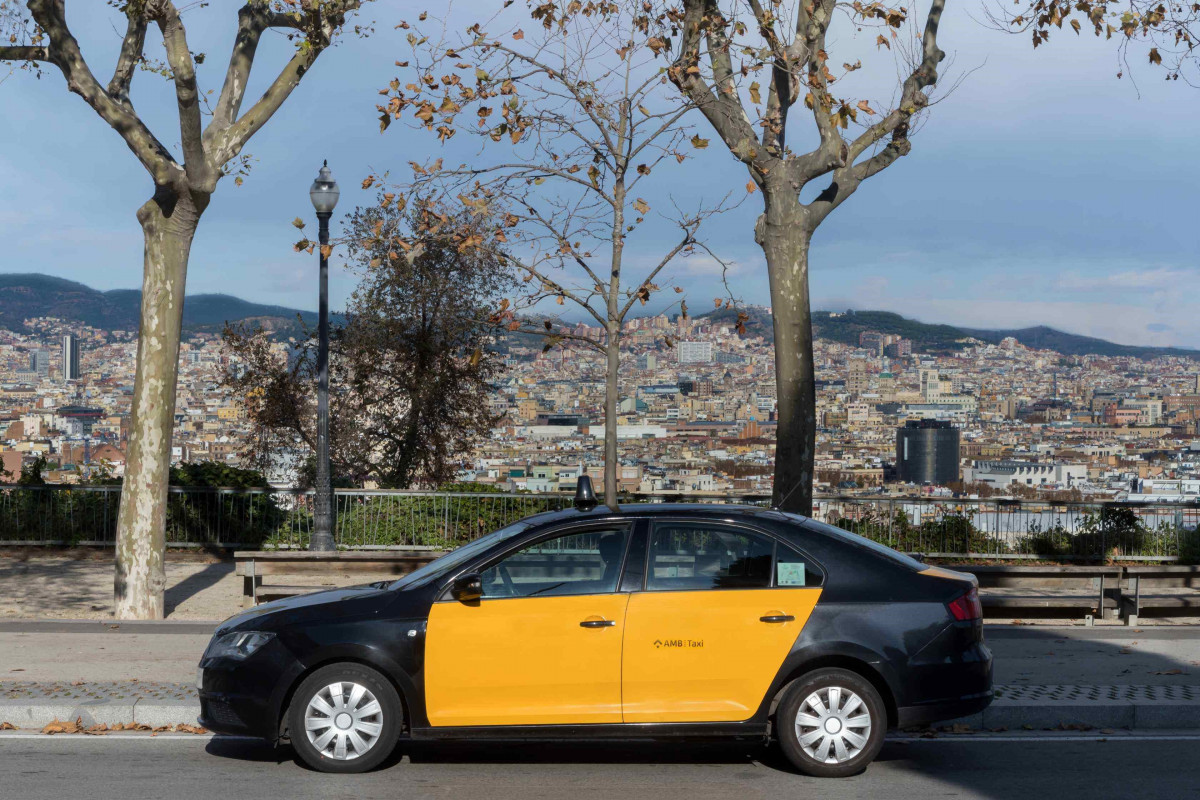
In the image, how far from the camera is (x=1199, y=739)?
25.9 feet

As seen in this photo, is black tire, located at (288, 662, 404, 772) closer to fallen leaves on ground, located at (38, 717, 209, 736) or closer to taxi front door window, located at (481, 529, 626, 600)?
taxi front door window, located at (481, 529, 626, 600)

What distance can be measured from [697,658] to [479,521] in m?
12.3

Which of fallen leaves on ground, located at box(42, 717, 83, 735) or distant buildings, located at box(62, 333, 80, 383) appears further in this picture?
distant buildings, located at box(62, 333, 80, 383)

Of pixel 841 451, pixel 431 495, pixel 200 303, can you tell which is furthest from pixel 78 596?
pixel 200 303

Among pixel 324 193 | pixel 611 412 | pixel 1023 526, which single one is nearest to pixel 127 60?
pixel 324 193

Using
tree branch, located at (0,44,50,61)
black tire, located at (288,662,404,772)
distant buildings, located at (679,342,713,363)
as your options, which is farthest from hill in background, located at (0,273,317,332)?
black tire, located at (288,662,404,772)

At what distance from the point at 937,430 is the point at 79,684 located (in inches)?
692

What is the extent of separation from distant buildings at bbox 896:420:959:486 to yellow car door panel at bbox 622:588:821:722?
1521 centimetres

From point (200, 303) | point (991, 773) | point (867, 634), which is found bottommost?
point (991, 773)

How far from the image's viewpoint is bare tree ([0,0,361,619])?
1263 centimetres

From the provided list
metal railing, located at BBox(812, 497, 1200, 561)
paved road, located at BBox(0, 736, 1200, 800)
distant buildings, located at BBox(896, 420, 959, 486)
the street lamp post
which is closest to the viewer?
paved road, located at BBox(0, 736, 1200, 800)

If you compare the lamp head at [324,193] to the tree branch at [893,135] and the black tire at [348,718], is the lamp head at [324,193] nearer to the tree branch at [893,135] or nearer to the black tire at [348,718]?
the tree branch at [893,135]

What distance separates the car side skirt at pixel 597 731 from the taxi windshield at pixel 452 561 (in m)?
0.85

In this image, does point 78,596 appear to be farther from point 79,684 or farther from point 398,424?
point 398,424
